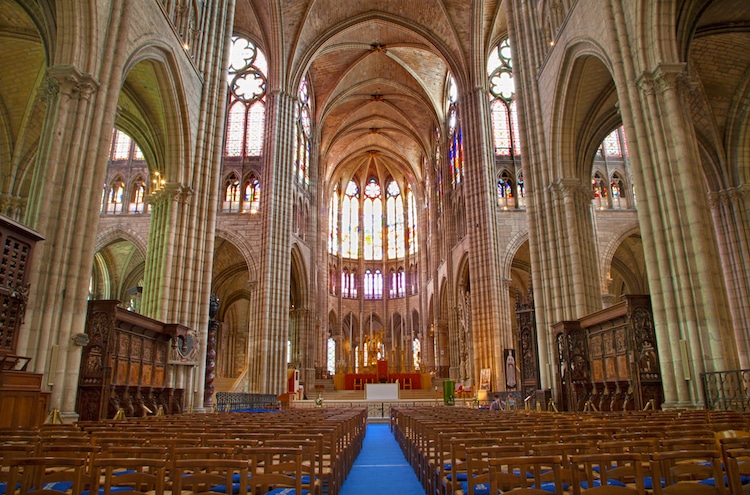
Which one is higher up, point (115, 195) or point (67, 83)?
point (115, 195)

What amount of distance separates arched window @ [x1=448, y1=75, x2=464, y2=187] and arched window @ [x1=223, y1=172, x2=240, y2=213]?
12.9 meters

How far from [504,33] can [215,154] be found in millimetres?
19864

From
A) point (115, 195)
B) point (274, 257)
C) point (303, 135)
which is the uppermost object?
point (303, 135)

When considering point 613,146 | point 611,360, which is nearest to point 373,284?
point 613,146

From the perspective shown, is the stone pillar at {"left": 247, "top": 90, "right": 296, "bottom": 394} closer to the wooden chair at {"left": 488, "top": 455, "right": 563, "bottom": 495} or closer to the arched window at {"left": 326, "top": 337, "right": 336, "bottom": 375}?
the arched window at {"left": 326, "top": 337, "right": 336, "bottom": 375}

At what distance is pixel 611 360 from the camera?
1222 centimetres

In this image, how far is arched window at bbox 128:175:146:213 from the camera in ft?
91.8

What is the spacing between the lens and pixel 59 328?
934 cm

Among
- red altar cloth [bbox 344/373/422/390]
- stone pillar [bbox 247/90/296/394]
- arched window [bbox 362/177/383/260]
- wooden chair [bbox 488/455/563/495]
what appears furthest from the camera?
arched window [bbox 362/177/383/260]

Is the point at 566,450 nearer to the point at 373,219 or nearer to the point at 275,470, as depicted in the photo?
the point at 275,470

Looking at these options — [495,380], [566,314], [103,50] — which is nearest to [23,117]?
[103,50]

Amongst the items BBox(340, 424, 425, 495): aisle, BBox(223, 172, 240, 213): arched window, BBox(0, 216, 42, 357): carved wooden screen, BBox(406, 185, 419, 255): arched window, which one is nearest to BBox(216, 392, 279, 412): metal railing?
BBox(340, 424, 425, 495): aisle

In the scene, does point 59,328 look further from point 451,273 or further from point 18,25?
point 451,273

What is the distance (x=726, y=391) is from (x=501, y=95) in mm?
24684
